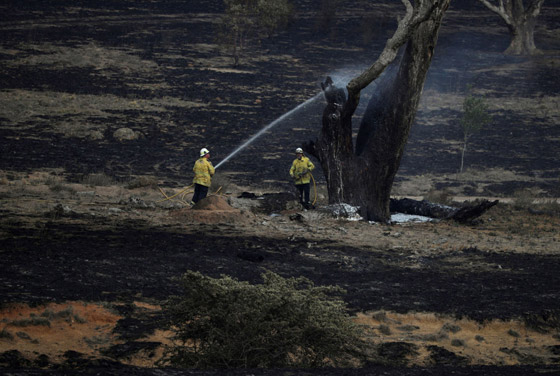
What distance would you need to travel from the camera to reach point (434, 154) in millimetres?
30625

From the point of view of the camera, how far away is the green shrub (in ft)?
23.3

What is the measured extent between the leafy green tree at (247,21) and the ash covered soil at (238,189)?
1.16 m

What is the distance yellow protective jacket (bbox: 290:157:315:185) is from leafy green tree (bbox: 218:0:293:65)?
23.6 meters

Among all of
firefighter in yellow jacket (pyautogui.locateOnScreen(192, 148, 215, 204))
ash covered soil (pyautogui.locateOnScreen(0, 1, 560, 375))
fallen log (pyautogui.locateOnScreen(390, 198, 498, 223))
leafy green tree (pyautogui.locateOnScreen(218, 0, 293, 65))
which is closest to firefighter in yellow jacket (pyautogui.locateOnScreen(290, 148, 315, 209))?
ash covered soil (pyautogui.locateOnScreen(0, 1, 560, 375))

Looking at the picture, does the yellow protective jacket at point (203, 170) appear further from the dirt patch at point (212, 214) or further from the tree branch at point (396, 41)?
the tree branch at point (396, 41)

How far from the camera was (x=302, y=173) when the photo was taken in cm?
1772

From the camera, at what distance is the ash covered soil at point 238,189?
29.5ft

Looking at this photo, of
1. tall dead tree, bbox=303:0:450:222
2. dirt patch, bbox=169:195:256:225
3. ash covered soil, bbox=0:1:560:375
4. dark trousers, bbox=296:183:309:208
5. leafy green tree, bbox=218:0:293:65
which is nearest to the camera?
ash covered soil, bbox=0:1:560:375

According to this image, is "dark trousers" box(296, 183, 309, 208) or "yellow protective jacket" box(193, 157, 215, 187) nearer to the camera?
"yellow protective jacket" box(193, 157, 215, 187)

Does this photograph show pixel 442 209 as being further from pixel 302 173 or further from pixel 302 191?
pixel 302 173

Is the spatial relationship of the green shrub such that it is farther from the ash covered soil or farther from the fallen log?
the fallen log

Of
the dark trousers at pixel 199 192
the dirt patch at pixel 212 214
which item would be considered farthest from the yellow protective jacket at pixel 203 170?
the dirt patch at pixel 212 214

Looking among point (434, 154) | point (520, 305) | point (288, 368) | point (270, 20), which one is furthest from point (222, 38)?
point (288, 368)

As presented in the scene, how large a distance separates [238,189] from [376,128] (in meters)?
6.82
